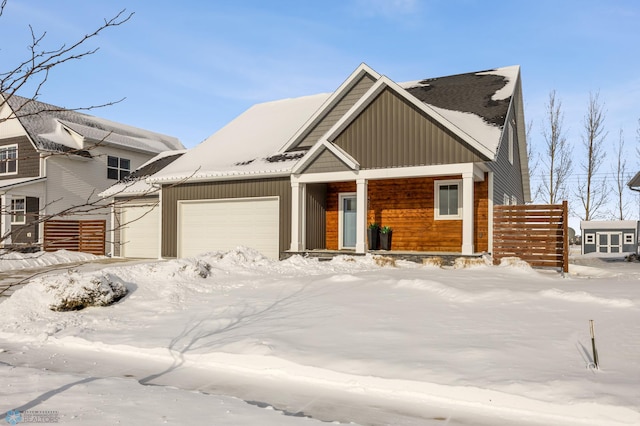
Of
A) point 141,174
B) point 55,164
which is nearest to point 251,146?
point 141,174

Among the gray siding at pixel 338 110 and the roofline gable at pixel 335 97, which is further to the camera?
the gray siding at pixel 338 110

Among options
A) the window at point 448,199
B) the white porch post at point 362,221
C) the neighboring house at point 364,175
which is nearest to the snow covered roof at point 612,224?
the neighboring house at point 364,175

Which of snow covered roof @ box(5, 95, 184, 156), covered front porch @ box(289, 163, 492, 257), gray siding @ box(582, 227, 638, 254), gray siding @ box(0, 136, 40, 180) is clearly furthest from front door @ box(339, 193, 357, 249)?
gray siding @ box(582, 227, 638, 254)

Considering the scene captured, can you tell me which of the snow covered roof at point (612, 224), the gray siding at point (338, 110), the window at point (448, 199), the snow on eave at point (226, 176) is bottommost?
the snow covered roof at point (612, 224)

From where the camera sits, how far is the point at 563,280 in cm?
1024

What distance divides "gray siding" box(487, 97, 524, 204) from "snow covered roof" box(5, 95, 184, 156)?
56.8 feet

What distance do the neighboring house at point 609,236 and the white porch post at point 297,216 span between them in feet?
76.4

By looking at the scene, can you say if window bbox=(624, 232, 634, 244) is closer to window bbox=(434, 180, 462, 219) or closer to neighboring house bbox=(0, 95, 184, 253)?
window bbox=(434, 180, 462, 219)

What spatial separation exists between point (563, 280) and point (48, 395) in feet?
32.1

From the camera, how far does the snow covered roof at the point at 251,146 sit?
1766 cm

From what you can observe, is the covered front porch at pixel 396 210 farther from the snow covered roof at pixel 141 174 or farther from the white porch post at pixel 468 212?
the snow covered roof at pixel 141 174

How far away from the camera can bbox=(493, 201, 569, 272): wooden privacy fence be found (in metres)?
12.8

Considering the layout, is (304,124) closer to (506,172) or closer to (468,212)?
(468,212)

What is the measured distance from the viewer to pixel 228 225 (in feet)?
59.9
